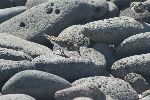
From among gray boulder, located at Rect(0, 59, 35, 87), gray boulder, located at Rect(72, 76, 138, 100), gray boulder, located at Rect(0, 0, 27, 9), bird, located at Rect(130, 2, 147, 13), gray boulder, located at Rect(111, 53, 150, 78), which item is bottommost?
gray boulder, located at Rect(0, 0, 27, 9)

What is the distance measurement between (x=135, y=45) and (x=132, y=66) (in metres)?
0.47

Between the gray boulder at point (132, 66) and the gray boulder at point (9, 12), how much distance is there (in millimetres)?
2374

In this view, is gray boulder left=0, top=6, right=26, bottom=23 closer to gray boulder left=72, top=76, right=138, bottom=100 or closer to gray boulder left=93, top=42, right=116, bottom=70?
gray boulder left=93, top=42, right=116, bottom=70

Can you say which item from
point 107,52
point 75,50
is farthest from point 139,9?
point 75,50

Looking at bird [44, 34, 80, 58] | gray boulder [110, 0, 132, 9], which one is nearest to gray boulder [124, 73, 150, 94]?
bird [44, 34, 80, 58]

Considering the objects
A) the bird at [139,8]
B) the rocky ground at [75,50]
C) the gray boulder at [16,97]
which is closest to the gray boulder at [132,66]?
the rocky ground at [75,50]

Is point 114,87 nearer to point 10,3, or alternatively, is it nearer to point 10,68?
point 10,68

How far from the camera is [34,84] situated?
5.64 metres

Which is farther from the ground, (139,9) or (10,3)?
(139,9)

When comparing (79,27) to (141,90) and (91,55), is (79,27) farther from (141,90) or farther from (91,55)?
(141,90)

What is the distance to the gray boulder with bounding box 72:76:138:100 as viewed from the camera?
19.2ft

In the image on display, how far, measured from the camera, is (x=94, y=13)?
7.96 meters

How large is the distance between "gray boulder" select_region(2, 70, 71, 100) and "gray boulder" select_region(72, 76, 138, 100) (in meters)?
0.39

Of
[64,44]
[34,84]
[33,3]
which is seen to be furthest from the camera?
[33,3]
